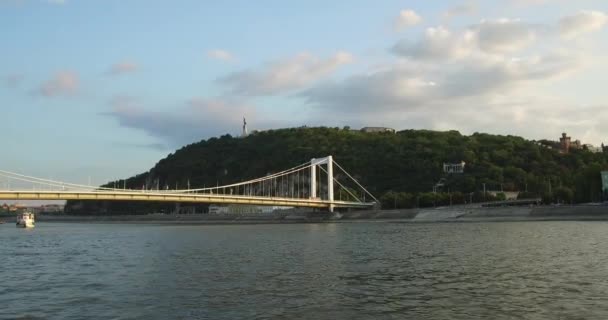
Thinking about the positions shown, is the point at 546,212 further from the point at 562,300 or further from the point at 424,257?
the point at 562,300

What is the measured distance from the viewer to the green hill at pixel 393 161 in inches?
5005

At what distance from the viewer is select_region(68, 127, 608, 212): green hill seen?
12712cm

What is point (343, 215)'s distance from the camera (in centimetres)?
10062

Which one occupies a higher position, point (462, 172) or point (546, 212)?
point (462, 172)

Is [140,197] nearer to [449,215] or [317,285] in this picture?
[449,215]

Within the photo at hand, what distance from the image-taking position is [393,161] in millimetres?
136875

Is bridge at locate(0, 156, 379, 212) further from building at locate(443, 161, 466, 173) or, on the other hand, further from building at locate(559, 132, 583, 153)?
building at locate(559, 132, 583, 153)

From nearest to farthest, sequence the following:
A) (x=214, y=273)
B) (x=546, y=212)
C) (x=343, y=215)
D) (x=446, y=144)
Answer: (x=214, y=273) → (x=546, y=212) → (x=343, y=215) → (x=446, y=144)

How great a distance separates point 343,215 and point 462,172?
145 ft

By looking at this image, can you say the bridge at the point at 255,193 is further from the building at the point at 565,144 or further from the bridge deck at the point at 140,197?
the building at the point at 565,144

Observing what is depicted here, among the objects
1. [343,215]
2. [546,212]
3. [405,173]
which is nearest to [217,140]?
[405,173]

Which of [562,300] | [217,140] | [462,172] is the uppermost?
[217,140]

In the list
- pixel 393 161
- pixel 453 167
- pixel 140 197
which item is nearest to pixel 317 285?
pixel 140 197

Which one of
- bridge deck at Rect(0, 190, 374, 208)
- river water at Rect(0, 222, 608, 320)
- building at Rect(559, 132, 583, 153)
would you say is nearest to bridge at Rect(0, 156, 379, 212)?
bridge deck at Rect(0, 190, 374, 208)
